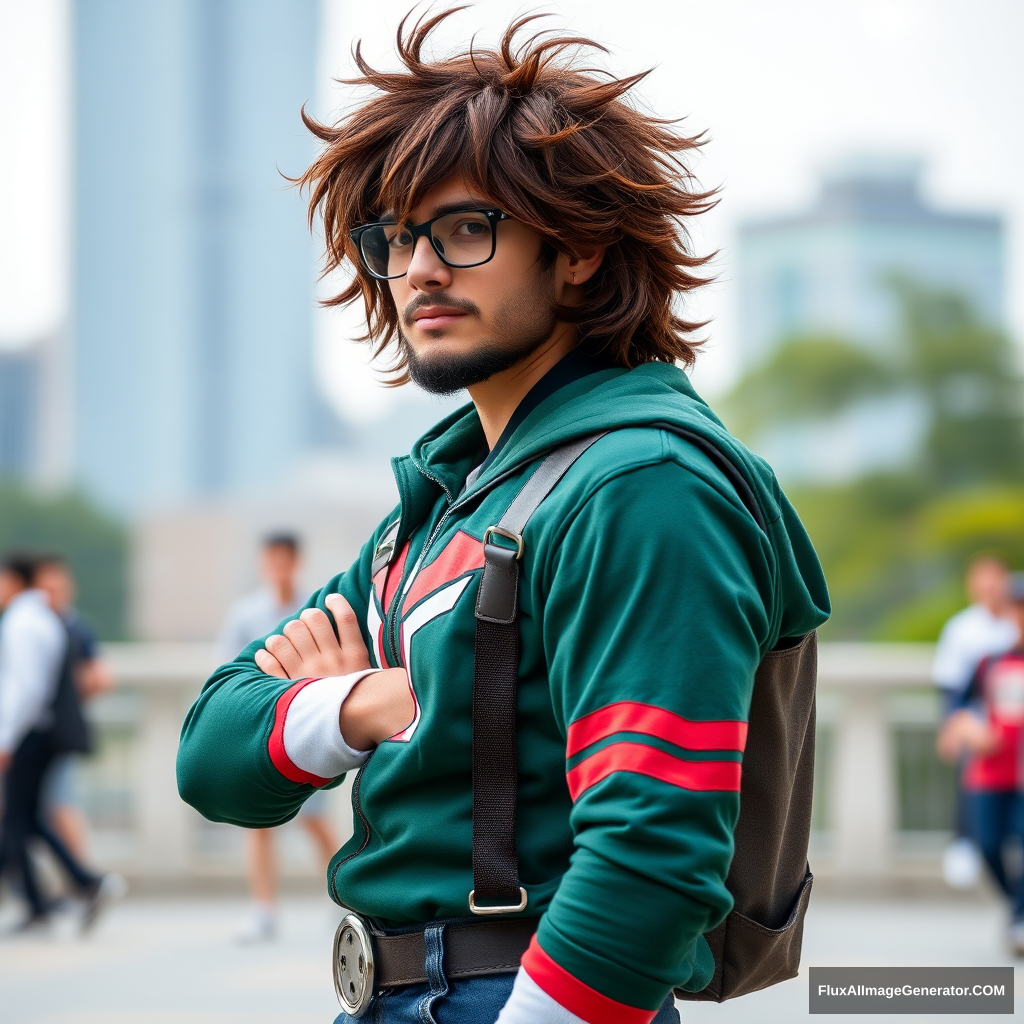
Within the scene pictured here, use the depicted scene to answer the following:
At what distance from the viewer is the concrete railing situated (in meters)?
8.70

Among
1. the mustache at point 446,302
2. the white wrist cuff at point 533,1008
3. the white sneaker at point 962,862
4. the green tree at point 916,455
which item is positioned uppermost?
the mustache at point 446,302

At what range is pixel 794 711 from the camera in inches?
68.0

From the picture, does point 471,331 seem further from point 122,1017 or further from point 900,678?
point 900,678

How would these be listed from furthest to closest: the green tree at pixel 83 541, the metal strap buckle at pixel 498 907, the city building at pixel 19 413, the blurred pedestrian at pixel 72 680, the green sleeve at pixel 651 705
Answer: the city building at pixel 19 413 → the green tree at pixel 83 541 → the blurred pedestrian at pixel 72 680 → the metal strap buckle at pixel 498 907 → the green sleeve at pixel 651 705

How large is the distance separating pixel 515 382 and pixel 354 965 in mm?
769

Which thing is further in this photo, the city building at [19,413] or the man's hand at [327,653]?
the city building at [19,413]

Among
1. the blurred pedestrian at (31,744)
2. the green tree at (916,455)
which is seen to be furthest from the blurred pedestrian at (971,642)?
the green tree at (916,455)

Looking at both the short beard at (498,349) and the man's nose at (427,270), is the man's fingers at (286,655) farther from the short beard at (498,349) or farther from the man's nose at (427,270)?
the man's nose at (427,270)

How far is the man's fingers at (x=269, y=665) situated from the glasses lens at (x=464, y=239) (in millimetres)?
616

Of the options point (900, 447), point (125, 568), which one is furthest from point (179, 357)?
point (900, 447)

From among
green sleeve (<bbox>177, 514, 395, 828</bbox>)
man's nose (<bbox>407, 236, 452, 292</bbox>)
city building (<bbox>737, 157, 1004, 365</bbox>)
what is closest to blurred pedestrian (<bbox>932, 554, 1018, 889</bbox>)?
green sleeve (<bbox>177, 514, 395, 828</bbox>)

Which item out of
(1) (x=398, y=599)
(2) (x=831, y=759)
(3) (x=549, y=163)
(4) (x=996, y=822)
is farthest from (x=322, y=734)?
(2) (x=831, y=759)

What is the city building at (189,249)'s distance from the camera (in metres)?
64.8

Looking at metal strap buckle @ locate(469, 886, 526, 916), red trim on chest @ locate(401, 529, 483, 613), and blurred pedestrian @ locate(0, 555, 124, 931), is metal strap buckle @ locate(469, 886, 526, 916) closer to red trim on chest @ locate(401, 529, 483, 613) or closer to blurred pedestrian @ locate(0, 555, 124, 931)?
red trim on chest @ locate(401, 529, 483, 613)
